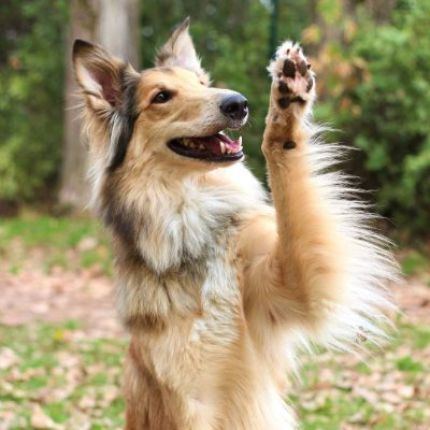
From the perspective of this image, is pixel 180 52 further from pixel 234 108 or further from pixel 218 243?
pixel 218 243

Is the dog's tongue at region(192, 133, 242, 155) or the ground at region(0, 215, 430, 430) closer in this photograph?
the dog's tongue at region(192, 133, 242, 155)

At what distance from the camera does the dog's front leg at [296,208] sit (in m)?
3.12

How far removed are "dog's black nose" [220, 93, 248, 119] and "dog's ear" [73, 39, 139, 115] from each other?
71 cm

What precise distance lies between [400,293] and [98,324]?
11.4ft

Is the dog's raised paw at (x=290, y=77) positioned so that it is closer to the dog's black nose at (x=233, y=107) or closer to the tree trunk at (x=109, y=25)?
the dog's black nose at (x=233, y=107)

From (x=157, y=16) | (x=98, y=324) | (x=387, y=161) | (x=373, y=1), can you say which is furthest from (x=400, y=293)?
(x=157, y=16)

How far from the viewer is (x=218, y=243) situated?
152 inches

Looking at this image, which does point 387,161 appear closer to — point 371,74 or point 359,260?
point 371,74

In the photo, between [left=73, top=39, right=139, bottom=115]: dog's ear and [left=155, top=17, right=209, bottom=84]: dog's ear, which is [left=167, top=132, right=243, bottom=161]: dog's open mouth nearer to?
[left=73, top=39, right=139, bottom=115]: dog's ear

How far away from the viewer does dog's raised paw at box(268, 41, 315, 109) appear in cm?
310

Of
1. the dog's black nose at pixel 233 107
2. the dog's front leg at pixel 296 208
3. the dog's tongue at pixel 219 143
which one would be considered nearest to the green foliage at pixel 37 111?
the dog's tongue at pixel 219 143

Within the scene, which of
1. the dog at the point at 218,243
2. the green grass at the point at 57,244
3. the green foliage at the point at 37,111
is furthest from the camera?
the green foliage at the point at 37,111

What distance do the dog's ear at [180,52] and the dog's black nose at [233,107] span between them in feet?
2.42

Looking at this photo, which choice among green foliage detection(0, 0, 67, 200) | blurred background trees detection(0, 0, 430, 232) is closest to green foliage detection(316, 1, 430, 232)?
blurred background trees detection(0, 0, 430, 232)
